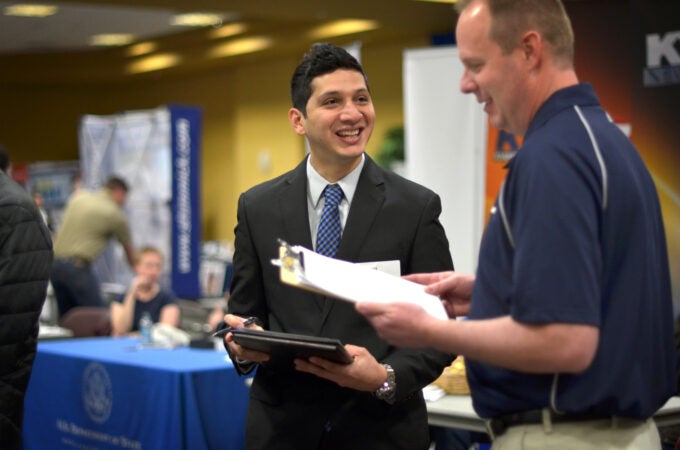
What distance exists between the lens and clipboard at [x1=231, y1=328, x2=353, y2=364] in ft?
6.37

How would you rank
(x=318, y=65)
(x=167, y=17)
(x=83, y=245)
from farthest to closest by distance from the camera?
1. (x=167, y=17)
2. (x=83, y=245)
3. (x=318, y=65)

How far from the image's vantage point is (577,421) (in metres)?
1.62

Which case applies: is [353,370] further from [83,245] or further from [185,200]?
[185,200]

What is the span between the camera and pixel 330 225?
2326 millimetres

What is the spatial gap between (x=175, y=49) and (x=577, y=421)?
43.5 ft

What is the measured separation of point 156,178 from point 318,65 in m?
9.43

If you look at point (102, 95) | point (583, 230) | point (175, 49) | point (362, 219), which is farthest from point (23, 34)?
point (583, 230)

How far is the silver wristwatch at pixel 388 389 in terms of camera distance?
7.13 feet

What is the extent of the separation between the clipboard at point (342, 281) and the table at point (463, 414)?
1.71m

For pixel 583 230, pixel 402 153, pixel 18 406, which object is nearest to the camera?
pixel 583 230

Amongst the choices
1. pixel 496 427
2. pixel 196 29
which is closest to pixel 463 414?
pixel 496 427

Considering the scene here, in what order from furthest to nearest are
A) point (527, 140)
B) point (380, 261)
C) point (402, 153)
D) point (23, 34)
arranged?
point (23, 34), point (402, 153), point (380, 261), point (527, 140)

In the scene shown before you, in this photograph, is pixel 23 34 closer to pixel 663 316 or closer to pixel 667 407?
pixel 667 407

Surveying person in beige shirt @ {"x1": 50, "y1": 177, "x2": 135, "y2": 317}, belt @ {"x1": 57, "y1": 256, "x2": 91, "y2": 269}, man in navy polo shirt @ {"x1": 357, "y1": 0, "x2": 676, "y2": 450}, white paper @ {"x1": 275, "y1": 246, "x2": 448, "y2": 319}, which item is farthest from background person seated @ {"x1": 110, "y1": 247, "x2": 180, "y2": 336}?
man in navy polo shirt @ {"x1": 357, "y1": 0, "x2": 676, "y2": 450}
